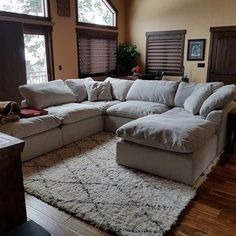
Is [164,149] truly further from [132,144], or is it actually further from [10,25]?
[10,25]

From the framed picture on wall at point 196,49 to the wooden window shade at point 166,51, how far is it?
0.20 m

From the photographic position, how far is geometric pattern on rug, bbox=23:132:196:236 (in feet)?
6.38

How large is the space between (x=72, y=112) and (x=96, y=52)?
2846mm

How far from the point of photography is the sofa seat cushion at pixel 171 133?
2406mm

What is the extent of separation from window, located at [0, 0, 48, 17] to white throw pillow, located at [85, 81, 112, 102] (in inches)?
63.1

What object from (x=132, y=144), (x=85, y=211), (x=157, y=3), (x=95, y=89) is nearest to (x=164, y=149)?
(x=132, y=144)

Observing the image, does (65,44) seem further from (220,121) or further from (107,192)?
(107,192)

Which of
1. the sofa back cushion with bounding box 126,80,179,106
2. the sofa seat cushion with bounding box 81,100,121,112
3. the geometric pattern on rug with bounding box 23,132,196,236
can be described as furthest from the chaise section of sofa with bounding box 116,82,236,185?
the sofa seat cushion with bounding box 81,100,121,112

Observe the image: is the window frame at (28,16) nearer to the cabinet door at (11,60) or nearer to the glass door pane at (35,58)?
the cabinet door at (11,60)

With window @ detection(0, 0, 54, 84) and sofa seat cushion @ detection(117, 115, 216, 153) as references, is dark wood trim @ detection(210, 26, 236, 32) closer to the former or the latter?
sofa seat cushion @ detection(117, 115, 216, 153)

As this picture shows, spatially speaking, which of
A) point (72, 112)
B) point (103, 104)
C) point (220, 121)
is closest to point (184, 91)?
point (220, 121)

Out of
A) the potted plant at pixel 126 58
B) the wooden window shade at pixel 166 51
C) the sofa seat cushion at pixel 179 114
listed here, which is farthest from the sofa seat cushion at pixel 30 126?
the wooden window shade at pixel 166 51

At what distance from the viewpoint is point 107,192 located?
2348 millimetres

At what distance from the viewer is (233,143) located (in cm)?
335
